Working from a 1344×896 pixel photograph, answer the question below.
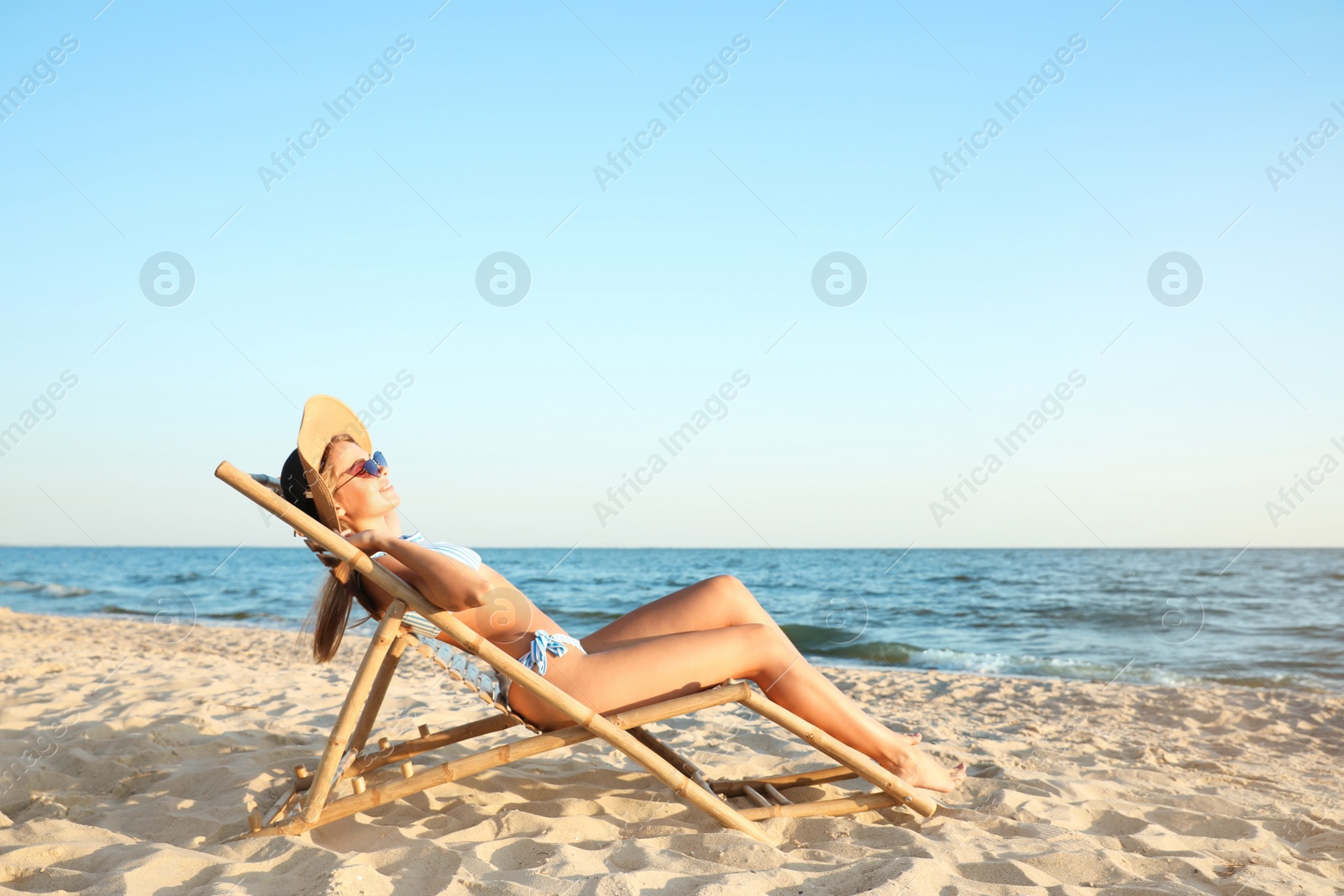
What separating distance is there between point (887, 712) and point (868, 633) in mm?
5307

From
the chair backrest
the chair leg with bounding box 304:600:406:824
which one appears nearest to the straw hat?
the chair backrest

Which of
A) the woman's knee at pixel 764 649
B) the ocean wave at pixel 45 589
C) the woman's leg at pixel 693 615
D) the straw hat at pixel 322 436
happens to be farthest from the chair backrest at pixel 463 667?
the ocean wave at pixel 45 589

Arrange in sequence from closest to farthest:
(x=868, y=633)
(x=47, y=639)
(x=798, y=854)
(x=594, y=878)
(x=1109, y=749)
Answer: (x=594, y=878)
(x=798, y=854)
(x=1109, y=749)
(x=47, y=639)
(x=868, y=633)

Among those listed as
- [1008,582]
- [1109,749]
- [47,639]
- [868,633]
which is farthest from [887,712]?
[1008,582]

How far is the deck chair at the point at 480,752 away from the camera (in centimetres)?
240

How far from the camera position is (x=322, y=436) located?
2.73 m

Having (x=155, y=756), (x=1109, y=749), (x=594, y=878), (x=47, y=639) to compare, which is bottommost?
(x=47, y=639)

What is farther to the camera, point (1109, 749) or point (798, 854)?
point (1109, 749)

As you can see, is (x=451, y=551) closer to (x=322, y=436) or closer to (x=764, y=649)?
(x=322, y=436)

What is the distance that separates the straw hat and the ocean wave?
62.0 feet

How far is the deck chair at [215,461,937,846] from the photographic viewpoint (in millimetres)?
2402

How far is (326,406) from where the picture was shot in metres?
2.78

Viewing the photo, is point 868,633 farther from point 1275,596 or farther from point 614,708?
point 614,708

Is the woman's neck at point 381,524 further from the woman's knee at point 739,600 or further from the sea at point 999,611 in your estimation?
the woman's knee at point 739,600
